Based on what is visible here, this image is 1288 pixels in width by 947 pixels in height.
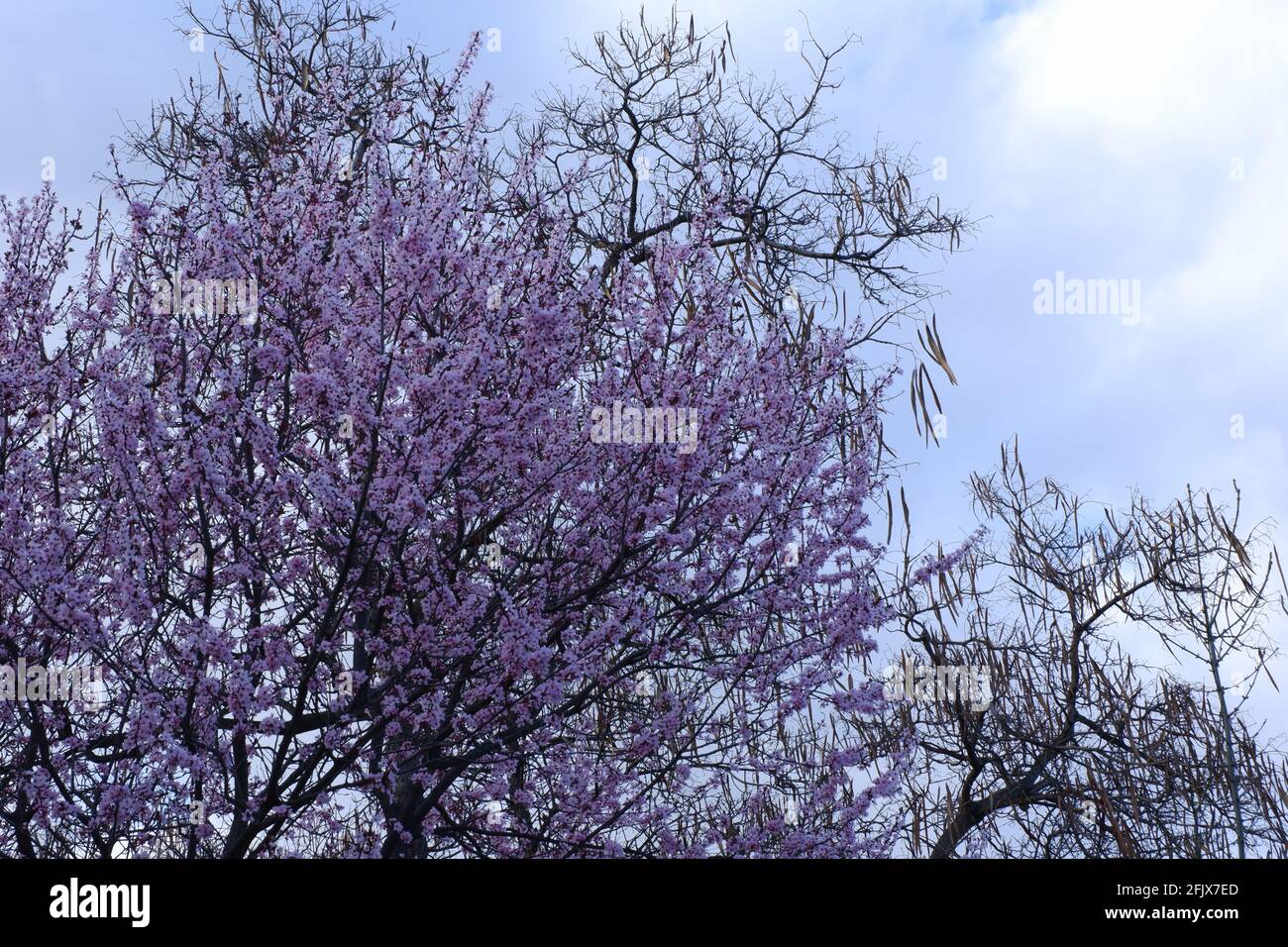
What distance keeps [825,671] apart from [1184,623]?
10260mm

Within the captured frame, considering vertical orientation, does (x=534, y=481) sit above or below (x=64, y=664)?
above

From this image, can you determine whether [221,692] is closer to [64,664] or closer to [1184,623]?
[64,664]

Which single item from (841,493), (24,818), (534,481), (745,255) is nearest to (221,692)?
(24,818)

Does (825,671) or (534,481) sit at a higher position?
(534,481)

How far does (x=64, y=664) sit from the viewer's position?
697 centimetres

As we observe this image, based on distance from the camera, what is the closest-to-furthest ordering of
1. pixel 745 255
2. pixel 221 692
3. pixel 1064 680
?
pixel 221 692 < pixel 745 255 < pixel 1064 680

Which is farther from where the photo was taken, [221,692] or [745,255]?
[745,255]

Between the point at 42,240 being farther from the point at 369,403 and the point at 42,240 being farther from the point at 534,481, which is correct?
the point at 534,481

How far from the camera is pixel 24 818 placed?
6449mm

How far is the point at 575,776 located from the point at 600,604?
1053 millimetres
